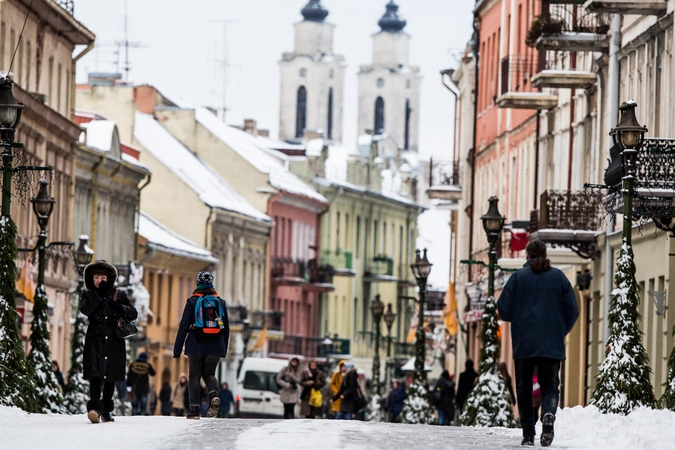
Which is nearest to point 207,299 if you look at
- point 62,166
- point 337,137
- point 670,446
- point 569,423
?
point 569,423

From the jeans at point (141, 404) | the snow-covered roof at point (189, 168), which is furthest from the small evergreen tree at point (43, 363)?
the snow-covered roof at point (189, 168)

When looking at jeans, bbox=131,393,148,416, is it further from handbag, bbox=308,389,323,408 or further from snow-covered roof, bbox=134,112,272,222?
snow-covered roof, bbox=134,112,272,222

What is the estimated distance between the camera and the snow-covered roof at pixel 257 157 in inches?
3465

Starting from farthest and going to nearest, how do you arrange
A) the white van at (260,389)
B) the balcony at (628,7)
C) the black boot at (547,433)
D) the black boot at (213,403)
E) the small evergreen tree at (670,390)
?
the white van at (260,389) < the balcony at (628,7) < the black boot at (213,403) < the small evergreen tree at (670,390) < the black boot at (547,433)

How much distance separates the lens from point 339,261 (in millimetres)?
101125

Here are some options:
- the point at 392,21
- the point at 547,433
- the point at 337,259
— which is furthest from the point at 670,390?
the point at 392,21

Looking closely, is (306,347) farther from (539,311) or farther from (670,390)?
(539,311)

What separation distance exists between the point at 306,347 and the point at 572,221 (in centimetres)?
5742

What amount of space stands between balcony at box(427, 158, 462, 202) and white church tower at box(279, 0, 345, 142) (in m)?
96.8

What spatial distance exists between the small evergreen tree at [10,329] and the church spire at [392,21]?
150484mm

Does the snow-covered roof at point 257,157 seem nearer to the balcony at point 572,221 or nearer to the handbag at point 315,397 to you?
the handbag at point 315,397

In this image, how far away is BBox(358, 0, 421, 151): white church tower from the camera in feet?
554

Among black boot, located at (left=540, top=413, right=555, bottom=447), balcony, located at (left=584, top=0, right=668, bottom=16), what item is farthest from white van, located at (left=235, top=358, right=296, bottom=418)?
black boot, located at (left=540, top=413, right=555, bottom=447)

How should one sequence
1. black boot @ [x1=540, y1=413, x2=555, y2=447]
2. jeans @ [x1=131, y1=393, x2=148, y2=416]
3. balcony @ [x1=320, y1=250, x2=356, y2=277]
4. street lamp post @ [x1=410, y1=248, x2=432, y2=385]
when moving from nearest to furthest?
black boot @ [x1=540, y1=413, x2=555, y2=447] → street lamp post @ [x1=410, y1=248, x2=432, y2=385] → jeans @ [x1=131, y1=393, x2=148, y2=416] → balcony @ [x1=320, y1=250, x2=356, y2=277]
